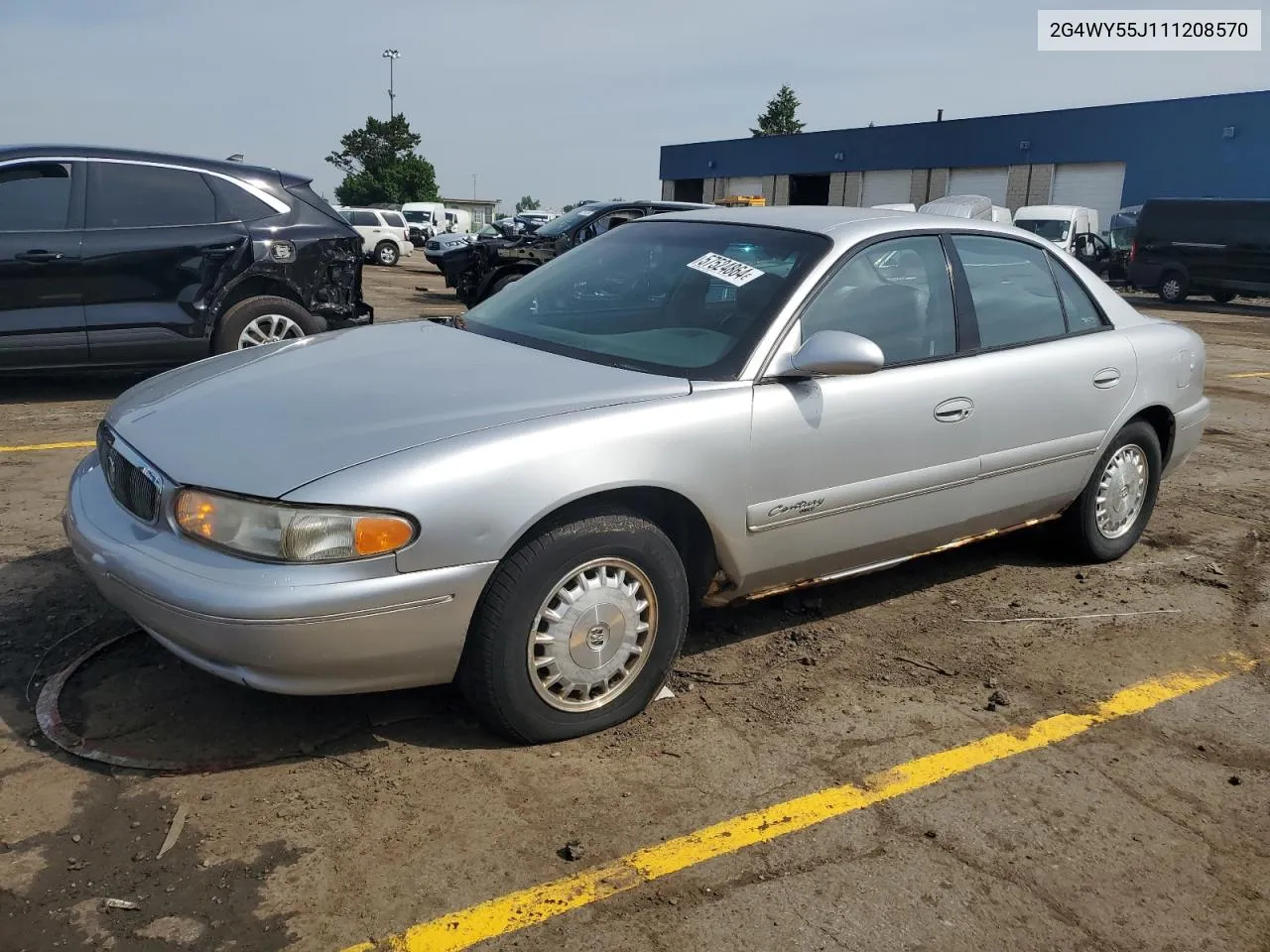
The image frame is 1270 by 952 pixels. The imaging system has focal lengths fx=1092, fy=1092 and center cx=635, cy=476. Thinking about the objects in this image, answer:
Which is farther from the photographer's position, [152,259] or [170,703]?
[152,259]

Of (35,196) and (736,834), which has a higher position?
(35,196)

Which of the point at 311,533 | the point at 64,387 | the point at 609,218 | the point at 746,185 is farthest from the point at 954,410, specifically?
the point at 746,185

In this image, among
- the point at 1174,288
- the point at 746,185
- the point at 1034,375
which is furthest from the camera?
the point at 746,185

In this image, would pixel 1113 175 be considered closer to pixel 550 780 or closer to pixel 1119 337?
pixel 1119 337

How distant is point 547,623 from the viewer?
301cm

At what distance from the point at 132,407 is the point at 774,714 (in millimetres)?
2227

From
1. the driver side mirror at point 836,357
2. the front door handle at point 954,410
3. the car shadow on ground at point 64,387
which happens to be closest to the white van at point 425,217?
the car shadow on ground at point 64,387

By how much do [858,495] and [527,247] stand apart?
10.1m

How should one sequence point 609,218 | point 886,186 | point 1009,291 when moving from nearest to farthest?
1. point 1009,291
2. point 609,218
3. point 886,186

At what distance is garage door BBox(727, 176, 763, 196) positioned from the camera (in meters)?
50.8

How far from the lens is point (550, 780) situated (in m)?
2.95

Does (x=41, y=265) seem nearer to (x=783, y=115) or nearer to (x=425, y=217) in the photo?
(x=425, y=217)

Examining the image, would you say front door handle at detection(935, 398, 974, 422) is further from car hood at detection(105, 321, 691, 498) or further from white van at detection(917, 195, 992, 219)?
white van at detection(917, 195, 992, 219)

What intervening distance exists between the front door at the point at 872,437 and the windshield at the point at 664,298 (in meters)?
0.17
